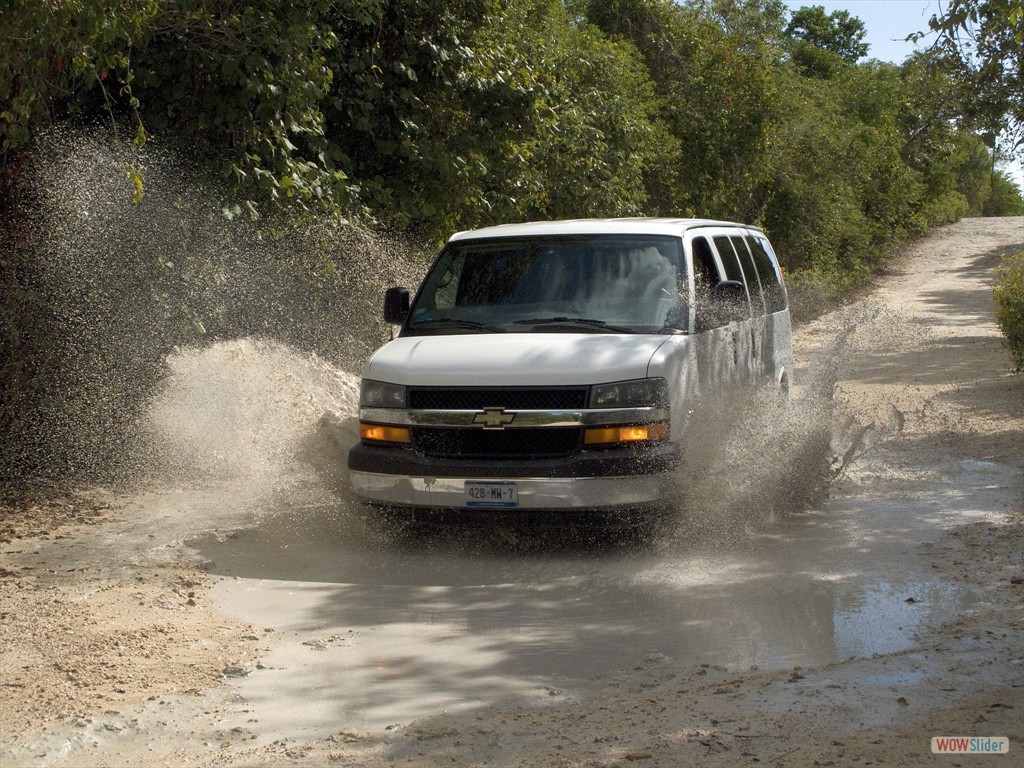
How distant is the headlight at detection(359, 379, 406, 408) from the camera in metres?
7.26

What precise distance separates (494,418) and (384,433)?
0.73 meters

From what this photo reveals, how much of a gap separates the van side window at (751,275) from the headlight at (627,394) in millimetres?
2522

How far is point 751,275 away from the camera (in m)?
9.59

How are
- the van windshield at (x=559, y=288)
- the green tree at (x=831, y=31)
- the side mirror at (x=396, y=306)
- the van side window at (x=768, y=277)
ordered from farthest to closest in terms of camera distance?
the green tree at (x=831, y=31) → the van side window at (x=768, y=277) → the side mirror at (x=396, y=306) → the van windshield at (x=559, y=288)

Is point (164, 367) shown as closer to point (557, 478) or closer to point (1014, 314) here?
point (557, 478)

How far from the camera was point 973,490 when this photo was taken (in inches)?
354

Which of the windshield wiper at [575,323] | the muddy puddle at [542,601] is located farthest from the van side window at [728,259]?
the muddy puddle at [542,601]

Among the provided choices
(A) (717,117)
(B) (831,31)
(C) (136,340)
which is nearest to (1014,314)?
(C) (136,340)

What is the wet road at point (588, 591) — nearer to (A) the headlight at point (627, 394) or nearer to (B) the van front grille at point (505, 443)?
(B) the van front grille at point (505, 443)

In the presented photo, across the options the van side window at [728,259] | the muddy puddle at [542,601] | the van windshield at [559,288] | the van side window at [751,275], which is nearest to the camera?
the muddy puddle at [542,601]

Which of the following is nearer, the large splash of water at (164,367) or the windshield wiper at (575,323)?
the windshield wiper at (575,323)

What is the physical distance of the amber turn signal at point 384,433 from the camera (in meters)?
7.25

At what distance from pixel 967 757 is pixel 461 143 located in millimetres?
10439

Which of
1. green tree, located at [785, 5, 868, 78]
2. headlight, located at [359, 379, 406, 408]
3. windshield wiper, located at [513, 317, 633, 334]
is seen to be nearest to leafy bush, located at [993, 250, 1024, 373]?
windshield wiper, located at [513, 317, 633, 334]
